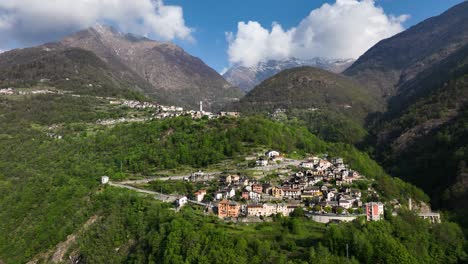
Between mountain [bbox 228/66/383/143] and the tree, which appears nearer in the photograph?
the tree

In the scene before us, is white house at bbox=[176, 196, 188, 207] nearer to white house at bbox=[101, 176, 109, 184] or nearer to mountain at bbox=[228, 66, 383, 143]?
white house at bbox=[101, 176, 109, 184]

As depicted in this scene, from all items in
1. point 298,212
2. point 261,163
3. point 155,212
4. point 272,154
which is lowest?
point 155,212

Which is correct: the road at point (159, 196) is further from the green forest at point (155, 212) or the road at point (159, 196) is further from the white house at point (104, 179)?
the white house at point (104, 179)

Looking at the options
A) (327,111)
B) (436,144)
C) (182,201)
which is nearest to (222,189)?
(182,201)

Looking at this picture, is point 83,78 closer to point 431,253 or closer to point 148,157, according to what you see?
point 148,157

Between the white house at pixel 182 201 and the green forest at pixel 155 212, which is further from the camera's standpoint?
the white house at pixel 182 201

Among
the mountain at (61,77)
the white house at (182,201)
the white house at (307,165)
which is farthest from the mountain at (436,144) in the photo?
the mountain at (61,77)

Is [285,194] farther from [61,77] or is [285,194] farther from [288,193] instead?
[61,77]

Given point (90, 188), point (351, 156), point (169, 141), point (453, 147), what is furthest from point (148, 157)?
point (453, 147)

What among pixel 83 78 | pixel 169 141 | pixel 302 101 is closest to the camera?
pixel 169 141

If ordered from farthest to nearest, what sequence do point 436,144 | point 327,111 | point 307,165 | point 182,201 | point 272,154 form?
point 327,111, point 436,144, point 272,154, point 307,165, point 182,201

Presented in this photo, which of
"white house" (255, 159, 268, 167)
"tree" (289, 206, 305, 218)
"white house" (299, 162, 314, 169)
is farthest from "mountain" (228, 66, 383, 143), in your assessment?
"tree" (289, 206, 305, 218)
